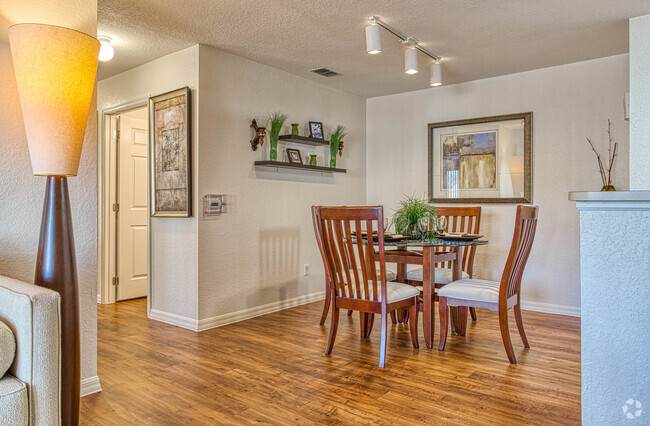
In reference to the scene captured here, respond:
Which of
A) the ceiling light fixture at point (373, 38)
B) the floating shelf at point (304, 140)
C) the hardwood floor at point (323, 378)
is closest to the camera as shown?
the hardwood floor at point (323, 378)

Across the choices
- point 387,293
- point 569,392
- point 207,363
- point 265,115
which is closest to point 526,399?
point 569,392

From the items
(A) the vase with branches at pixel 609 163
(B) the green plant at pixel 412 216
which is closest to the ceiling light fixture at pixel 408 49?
(B) the green plant at pixel 412 216

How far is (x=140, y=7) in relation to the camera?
285 centimetres

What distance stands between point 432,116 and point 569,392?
3196 mm

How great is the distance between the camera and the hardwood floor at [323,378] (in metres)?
2.05

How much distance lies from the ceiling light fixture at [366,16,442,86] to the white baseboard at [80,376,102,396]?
2577mm

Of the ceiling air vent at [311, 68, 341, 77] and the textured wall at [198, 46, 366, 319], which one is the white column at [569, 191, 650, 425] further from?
the ceiling air vent at [311, 68, 341, 77]

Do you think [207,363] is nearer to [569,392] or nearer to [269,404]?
[269,404]

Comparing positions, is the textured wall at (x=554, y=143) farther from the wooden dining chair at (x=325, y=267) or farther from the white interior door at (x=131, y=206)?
the white interior door at (x=131, y=206)

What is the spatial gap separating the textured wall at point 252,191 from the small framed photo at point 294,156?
11 cm

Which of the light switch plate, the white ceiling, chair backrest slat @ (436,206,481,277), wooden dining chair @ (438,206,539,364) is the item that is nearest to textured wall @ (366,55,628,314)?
the white ceiling

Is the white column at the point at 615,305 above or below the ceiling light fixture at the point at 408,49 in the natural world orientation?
below

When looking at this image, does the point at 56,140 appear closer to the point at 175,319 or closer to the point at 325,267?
the point at 325,267

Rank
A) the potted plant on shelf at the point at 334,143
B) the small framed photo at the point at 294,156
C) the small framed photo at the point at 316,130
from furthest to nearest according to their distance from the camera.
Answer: the potted plant on shelf at the point at 334,143 < the small framed photo at the point at 316,130 < the small framed photo at the point at 294,156
